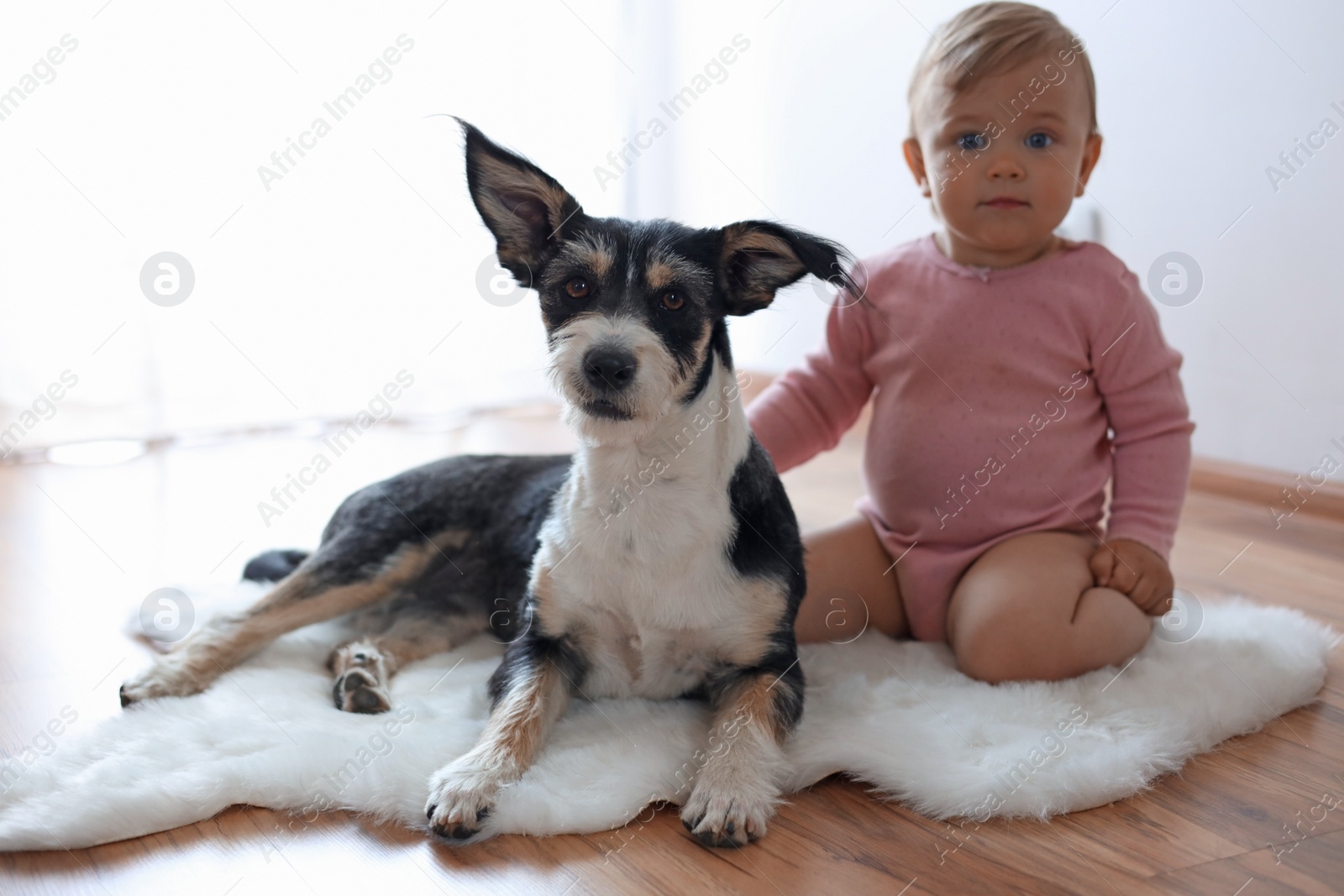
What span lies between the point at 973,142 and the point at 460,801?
1.62 m

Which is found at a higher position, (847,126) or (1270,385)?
(847,126)

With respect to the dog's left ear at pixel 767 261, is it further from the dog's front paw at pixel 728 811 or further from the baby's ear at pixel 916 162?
the dog's front paw at pixel 728 811

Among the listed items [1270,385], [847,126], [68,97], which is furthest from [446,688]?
[847,126]

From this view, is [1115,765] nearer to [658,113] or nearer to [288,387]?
[288,387]

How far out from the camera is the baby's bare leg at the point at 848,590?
227cm

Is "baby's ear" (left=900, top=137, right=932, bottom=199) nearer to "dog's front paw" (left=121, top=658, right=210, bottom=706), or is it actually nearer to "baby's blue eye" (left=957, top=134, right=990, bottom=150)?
"baby's blue eye" (left=957, top=134, right=990, bottom=150)

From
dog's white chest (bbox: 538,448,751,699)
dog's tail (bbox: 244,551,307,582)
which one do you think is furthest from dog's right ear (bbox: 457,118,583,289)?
dog's tail (bbox: 244,551,307,582)

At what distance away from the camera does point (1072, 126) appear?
215 cm

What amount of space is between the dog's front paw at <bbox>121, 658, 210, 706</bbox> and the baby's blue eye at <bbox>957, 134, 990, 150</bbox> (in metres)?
1.84

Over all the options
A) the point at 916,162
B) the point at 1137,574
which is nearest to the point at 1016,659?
the point at 1137,574

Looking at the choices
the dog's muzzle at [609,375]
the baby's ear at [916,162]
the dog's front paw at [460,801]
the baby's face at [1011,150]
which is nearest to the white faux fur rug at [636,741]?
the dog's front paw at [460,801]

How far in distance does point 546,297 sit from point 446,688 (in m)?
0.78

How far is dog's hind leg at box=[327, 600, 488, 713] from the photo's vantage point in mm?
1908

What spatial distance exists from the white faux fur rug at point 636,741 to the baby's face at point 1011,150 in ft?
2.98
